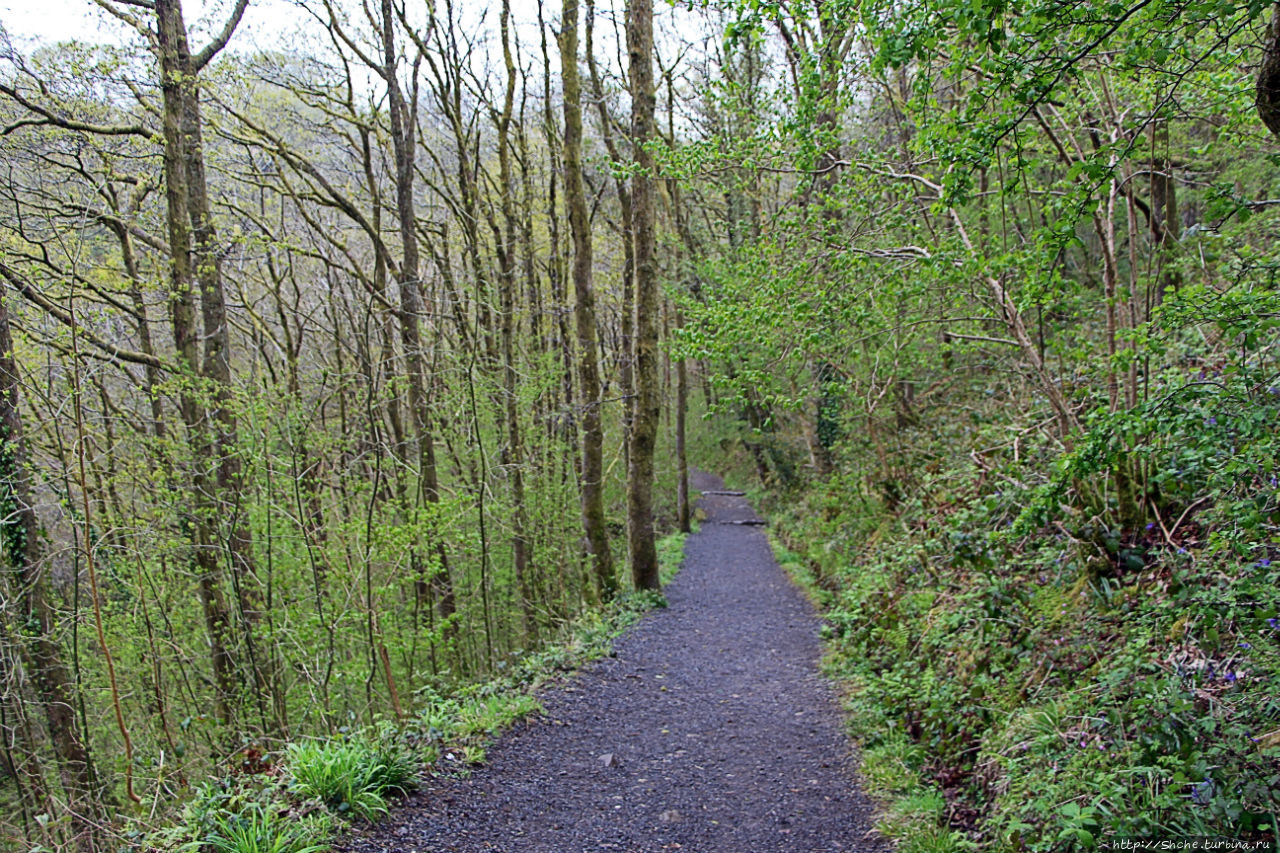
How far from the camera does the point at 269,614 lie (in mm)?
6977

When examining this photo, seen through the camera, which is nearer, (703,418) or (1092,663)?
(1092,663)

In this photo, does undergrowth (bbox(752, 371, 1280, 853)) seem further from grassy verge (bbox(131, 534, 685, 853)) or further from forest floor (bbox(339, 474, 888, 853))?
grassy verge (bbox(131, 534, 685, 853))

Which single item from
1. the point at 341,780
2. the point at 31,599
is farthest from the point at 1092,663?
the point at 31,599

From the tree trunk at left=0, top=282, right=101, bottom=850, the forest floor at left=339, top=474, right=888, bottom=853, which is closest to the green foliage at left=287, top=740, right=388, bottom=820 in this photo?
the forest floor at left=339, top=474, right=888, bottom=853

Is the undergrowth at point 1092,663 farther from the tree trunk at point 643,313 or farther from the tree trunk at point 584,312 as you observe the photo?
the tree trunk at point 584,312

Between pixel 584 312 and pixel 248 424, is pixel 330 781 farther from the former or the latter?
pixel 584 312

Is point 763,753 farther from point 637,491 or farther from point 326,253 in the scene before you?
point 326,253

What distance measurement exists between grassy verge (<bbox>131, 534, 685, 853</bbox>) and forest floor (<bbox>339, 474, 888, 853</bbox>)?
0.46 feet

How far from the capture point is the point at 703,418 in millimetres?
9008

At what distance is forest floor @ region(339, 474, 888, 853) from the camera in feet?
12.4

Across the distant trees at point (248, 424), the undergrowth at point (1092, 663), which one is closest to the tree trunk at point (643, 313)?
the distant trees at point (248, 424)

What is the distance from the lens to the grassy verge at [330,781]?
124 inches

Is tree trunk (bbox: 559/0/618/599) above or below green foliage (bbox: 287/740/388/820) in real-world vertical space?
above

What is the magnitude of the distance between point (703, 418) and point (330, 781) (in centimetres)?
625
